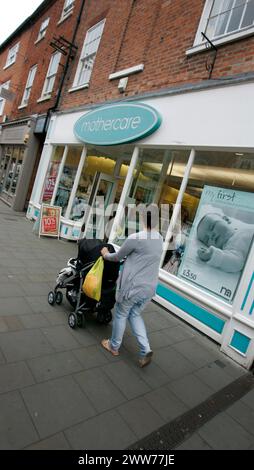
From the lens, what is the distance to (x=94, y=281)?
12.4 ft

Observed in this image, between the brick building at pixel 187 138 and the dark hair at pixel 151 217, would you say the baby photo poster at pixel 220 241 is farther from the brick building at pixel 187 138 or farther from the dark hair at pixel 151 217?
the dark hair at pixel 151 217

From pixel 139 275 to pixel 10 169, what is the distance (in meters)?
12.7

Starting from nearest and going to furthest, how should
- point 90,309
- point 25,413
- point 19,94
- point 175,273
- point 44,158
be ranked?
1. point 25,413
2. point 90,309
3. point 175,273
4. point 44,158
5. point 19,94

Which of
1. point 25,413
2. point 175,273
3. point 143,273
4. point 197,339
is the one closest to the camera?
point 25,413

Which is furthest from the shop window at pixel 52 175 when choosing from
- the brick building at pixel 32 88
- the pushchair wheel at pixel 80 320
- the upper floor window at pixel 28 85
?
the pushchair wheel at pixel 80 320

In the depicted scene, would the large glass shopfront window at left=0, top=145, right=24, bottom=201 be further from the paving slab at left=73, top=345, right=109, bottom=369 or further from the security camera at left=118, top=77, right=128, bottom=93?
the paving slab at left=73, top=345, right=109, bottom=369

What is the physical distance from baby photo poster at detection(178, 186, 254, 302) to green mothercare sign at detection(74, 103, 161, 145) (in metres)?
1.95

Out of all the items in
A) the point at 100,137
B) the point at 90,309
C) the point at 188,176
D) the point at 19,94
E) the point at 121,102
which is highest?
the point at 19,94

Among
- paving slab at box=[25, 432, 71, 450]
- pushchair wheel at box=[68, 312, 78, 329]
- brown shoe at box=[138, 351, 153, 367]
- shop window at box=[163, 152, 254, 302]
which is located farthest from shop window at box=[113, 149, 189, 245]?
A: paving slab at box=[25, 432, 71, 450]

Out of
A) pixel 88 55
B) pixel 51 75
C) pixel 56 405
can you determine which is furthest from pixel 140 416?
pixel 51 75

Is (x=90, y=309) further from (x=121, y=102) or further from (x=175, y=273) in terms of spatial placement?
(x=121, y=102)

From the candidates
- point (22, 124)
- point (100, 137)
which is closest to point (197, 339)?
point (100, 137)
